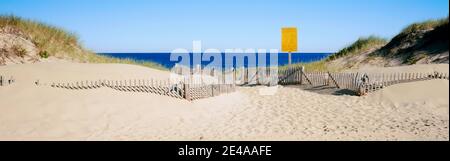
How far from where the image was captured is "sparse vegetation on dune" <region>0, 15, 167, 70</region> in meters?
22.4

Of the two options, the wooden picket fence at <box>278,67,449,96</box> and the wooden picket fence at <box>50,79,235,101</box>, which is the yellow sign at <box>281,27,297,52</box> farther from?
the wooden picket fence at <box>50,79,235,101</box>

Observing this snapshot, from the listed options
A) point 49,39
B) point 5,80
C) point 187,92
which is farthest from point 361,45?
point 5,80

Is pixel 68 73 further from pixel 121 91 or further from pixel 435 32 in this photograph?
pixel 435 32

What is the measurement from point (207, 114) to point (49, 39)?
522 inches

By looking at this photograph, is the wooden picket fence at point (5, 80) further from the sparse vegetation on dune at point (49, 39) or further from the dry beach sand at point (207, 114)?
the sparse vegetation on dune at point (49, 39)

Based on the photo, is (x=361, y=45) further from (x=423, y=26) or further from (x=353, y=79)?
(x=353, y=79)

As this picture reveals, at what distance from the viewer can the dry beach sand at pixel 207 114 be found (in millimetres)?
10812

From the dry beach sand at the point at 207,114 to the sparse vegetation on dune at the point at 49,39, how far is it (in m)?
6.13

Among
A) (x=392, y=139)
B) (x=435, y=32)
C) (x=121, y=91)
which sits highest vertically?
(x=435, y=32)

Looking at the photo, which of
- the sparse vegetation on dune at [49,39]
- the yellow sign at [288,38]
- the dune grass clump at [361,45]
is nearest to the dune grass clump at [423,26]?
the dune grass clump at [361,45]

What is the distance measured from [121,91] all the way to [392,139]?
7.50 m

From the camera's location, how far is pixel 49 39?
2362cm
